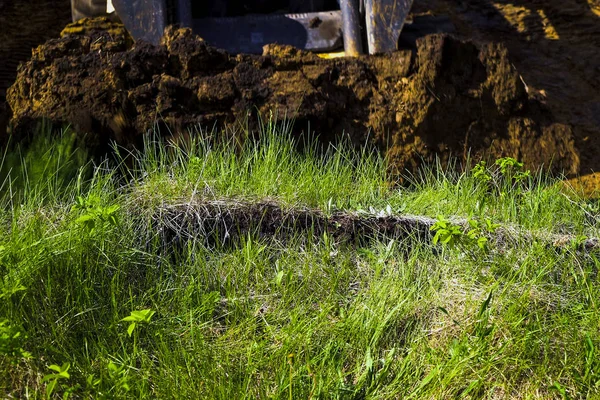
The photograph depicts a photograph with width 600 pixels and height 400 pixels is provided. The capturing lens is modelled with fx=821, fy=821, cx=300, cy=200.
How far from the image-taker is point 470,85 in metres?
4.32

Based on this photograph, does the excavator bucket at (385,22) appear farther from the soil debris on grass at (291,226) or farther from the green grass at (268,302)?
the soil debris on grass at (291,226)

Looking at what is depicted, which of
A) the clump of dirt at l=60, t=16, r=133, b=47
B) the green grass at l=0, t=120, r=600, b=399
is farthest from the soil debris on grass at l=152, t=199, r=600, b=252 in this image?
the clump of dirt at l=60, t=16, r=133, b=47

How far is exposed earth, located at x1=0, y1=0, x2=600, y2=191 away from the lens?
4.03m

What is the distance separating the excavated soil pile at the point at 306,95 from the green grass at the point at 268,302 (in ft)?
1.54

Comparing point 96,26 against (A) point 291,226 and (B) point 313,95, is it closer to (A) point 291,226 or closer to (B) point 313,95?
(B) point 313,95

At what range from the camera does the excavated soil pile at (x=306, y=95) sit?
13.2ft

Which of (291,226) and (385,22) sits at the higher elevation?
(385,22)

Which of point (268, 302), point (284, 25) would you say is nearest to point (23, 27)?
point (284, 25)

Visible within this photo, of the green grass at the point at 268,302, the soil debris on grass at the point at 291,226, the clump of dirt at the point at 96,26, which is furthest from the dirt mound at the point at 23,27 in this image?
the soil debris on grass at the point at 291,226

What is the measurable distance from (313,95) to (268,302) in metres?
1.54

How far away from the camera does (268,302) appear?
9.46 ft

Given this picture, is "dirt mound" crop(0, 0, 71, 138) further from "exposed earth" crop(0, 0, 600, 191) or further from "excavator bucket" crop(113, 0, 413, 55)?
"exposed earth" crop(0, 0, 600, 191)

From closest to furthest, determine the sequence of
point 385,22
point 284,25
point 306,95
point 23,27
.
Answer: point 306,95 < point 385,22 < point 284,25 < point 23,27

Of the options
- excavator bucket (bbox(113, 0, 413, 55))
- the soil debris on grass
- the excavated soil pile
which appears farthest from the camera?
excavator bucket (bbox(113, 0, 413, 55))
